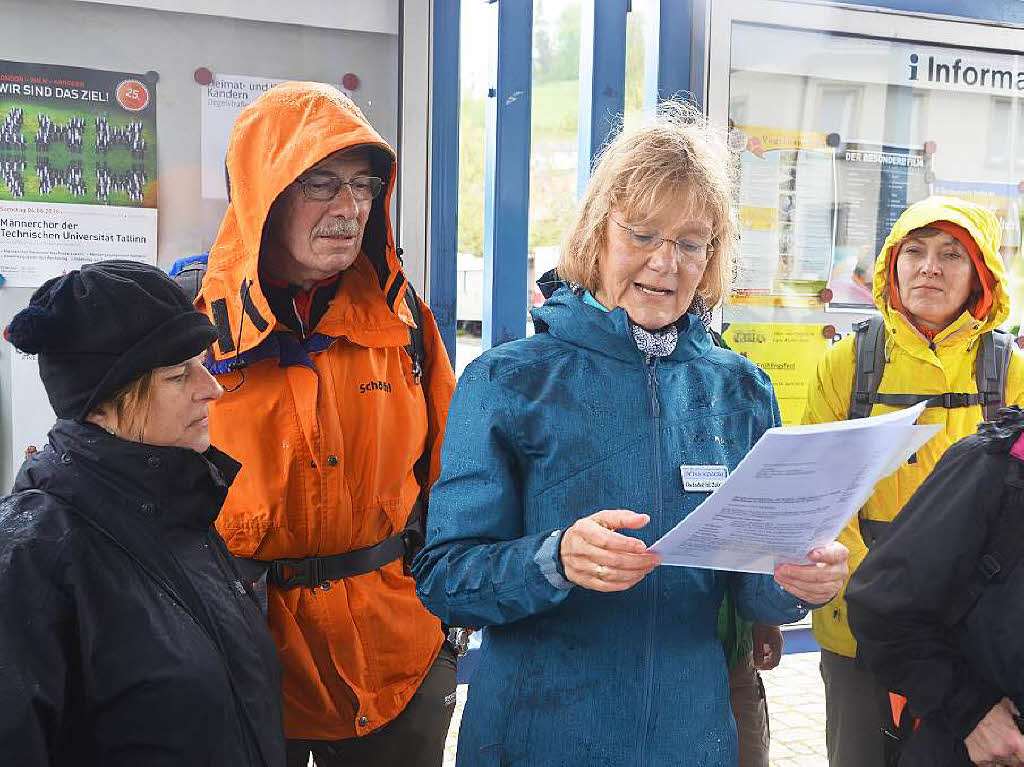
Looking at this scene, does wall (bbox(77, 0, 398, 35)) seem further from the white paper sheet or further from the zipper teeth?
the white paper sheet

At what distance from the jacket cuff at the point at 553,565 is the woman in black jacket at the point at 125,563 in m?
0.57

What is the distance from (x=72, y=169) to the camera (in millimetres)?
3078

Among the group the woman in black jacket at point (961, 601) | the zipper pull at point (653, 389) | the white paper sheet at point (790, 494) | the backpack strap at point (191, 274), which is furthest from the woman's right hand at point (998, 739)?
the backpack strap at point (191, 274)

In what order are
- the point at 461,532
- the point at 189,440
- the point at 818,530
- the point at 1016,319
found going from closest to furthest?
the point at 818,530 < the point at 461,532 < the point at 189,440 < the point at 1016,319

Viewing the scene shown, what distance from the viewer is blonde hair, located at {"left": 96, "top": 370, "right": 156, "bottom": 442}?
1.76 metres

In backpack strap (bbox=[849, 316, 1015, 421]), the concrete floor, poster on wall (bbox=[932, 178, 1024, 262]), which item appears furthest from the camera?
the concrete floor

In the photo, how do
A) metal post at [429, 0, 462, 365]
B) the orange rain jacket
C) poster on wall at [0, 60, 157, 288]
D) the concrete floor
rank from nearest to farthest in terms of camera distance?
the orange rain jacket, poster on wall at [0, 60, 157, 288], metal post at [429, 0, 462, 365], the concrete floor

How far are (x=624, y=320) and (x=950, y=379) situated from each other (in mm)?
1731

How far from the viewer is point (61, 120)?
3047 millimetres

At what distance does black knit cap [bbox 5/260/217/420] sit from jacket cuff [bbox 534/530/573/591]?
724 mm

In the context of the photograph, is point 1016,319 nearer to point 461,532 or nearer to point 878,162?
point 878,162

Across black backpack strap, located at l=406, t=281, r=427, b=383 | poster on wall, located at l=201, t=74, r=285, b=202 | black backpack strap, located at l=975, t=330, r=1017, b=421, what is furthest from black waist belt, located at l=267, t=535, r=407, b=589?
black backpack strap, located at l=975, t=330, r=1017, b=421

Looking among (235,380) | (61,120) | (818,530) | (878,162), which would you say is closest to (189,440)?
(235,380)

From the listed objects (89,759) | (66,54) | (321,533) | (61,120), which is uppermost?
(66,54)
